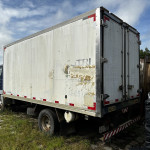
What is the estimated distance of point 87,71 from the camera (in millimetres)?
3578

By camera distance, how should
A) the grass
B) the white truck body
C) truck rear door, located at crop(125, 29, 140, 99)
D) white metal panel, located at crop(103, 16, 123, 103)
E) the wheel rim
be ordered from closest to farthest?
the white truck body
white metal panel, located at crop(103, 16, 123, 103)
the grass
truck rear door, located at crop(125, 29, 140, 99)
the wheel rim

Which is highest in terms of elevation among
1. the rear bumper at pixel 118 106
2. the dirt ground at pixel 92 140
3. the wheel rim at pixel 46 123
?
the rear bumper at pixel 118 106

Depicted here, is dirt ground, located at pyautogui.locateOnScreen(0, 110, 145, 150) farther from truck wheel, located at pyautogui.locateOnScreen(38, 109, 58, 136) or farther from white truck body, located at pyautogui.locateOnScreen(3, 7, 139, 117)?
white truck body, located at pyautogui.locateOnScreen(3, 7, 139, 117)

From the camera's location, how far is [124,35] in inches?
167

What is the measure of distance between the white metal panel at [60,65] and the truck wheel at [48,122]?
44 centimetres

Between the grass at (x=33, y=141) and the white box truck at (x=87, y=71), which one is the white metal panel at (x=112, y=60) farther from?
the grass at (x=33, y=141)

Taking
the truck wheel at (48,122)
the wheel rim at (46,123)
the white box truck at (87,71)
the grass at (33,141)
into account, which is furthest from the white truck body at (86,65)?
the grass at (33,141)

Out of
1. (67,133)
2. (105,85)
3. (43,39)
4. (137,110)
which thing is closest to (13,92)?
(43,39)

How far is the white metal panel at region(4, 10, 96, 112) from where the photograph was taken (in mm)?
3571

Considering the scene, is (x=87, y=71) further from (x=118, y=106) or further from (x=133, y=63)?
(x=133, y=63)

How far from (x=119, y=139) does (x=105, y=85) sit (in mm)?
1992

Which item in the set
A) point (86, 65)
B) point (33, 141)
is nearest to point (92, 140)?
point (33, 141)

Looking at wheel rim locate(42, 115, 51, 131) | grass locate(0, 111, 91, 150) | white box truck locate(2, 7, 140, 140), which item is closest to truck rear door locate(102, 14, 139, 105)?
white box truck locate(2, 7, 140, 140)

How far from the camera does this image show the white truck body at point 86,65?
3434 millimetres
